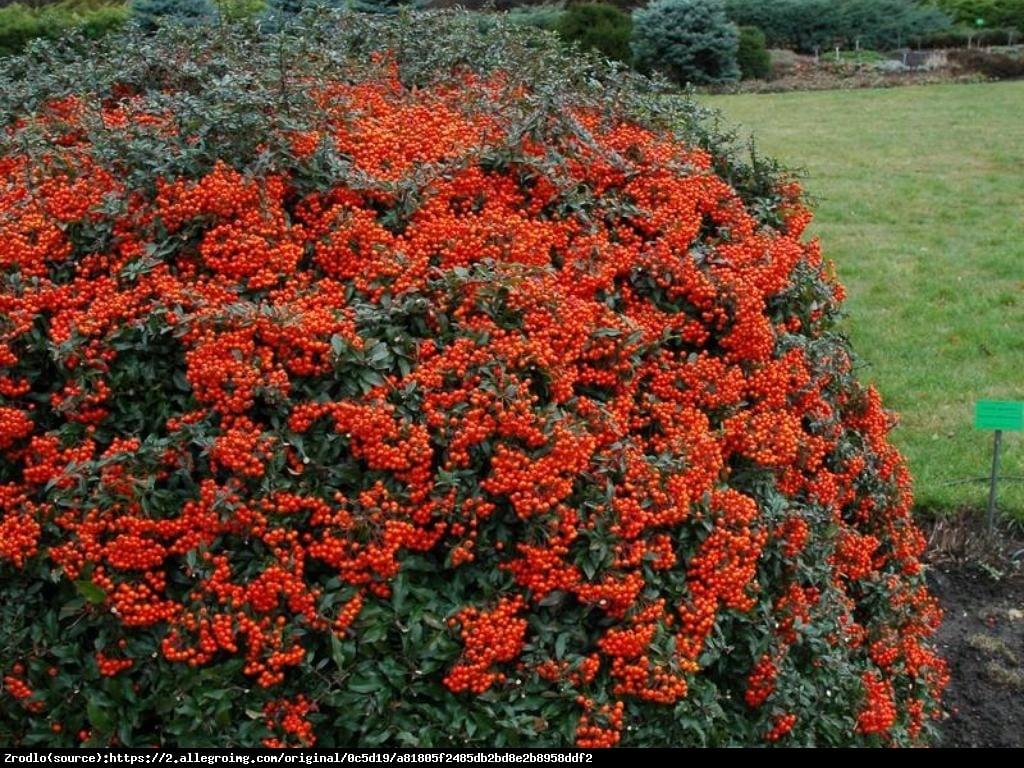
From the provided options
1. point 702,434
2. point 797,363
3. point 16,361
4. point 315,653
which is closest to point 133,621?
point 315,653

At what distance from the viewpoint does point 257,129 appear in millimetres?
3266

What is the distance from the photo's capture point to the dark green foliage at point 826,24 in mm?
26344

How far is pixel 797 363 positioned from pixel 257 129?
65.3 inches

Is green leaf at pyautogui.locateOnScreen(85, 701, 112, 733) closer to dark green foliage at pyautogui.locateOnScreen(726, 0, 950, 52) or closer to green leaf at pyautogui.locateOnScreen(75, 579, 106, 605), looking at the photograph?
green leaf at pyautogui.locateOnScreen(75, 579, 106, 605)

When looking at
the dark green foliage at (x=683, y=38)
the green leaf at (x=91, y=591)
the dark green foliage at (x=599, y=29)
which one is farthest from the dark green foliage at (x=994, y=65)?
the green leaf at (x=91, y=591)

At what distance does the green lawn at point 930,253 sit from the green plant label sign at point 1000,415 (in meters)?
0.48

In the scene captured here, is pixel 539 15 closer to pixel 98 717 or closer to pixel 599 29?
pixel 599 29

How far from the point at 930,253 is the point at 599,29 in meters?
12.3

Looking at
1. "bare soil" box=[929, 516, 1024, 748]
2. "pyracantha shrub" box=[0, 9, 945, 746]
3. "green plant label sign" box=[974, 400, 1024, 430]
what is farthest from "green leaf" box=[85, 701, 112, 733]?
"green plant label sign" box=[974, 400, 1024, 430]

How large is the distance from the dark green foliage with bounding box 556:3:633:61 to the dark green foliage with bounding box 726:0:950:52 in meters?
6.55

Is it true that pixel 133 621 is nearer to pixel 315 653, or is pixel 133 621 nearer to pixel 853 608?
pixel 315 653

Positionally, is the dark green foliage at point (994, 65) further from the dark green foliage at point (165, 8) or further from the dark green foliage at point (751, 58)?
the dark green foliage at point (165, 8)

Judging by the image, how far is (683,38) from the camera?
20.0 metres

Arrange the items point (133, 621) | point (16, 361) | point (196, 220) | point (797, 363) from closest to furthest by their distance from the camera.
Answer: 1. point (133, 621)
2. point (16, 361)
3. point (196, 220)
4. point (797, 363)
